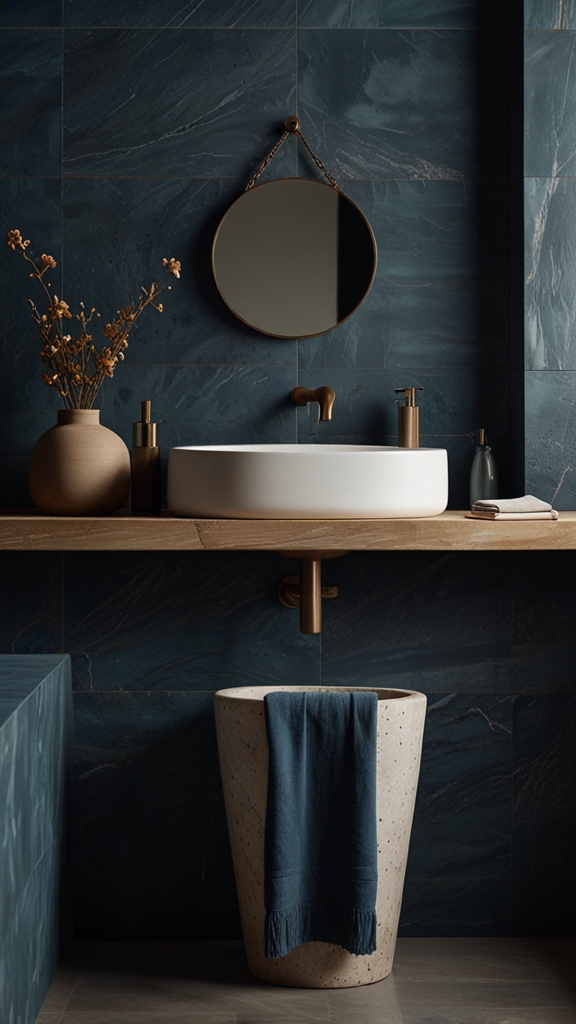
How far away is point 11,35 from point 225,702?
1.59 metres

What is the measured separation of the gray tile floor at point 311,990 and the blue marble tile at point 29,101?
5.91ft

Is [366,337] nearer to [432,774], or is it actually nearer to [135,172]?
[135,172]

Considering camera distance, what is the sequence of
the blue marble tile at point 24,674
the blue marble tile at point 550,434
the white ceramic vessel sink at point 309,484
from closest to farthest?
1. the blue marble tile at point 24,674
2. the white ceramic vessel sink at point 309,484
3. the blue marble tile at point 550,434

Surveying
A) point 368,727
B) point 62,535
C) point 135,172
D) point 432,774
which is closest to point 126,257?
point 135,172

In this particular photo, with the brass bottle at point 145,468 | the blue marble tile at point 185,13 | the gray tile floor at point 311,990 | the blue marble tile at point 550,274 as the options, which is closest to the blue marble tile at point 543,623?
the blue marble tile at point 550,274

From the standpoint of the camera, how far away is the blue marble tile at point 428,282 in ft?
7.65

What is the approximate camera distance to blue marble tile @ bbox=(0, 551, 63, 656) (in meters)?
2.31

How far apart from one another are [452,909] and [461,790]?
0.28m

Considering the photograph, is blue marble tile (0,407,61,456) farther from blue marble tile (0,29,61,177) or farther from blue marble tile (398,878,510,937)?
blue marble tile (398,878,510,937)

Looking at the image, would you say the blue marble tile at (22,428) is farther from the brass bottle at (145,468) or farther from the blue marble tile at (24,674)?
the blue marble tile at (24,674)

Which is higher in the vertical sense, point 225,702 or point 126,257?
point 126,257

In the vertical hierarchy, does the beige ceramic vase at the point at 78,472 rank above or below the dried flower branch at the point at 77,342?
below

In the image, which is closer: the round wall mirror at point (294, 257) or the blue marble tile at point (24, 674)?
the blue marble tile at point (24, 674)

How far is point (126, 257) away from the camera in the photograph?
2318mm
